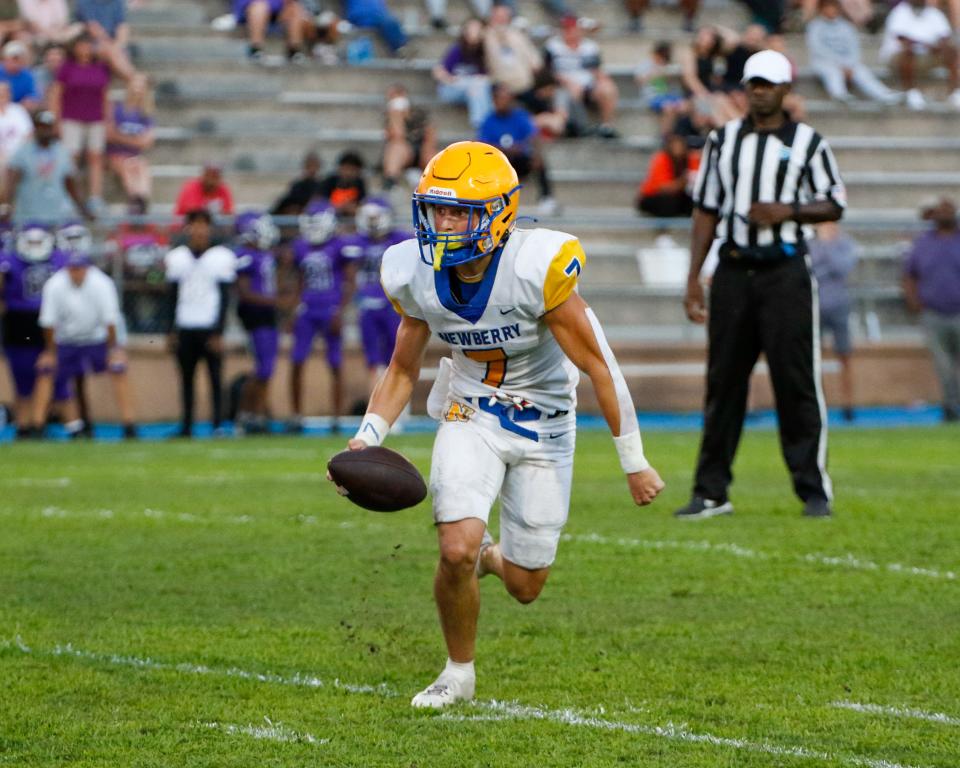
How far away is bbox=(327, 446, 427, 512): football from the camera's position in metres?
4.41

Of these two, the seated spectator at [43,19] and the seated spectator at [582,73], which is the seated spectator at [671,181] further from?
the seated spectator at [43,19]

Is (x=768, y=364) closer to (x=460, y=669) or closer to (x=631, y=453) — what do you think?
(x=631, y=453)

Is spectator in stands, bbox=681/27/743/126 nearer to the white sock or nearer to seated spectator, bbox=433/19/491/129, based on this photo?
seated spectator, bbox=433/19/491/129

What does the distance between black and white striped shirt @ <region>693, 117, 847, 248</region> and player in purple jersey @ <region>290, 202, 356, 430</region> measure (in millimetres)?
7007

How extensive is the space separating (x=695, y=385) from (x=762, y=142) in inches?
330

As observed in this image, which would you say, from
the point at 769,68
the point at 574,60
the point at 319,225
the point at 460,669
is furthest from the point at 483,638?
the point at 574,60

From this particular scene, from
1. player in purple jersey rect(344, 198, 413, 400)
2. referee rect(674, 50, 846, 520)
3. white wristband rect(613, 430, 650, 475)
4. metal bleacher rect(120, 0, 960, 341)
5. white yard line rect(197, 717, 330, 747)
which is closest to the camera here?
white yard line rect(197, 717, 330, 747)

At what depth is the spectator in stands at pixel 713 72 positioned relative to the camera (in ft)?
60.1

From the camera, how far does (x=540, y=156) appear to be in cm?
1716

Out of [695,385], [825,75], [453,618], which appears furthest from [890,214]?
[453,618]

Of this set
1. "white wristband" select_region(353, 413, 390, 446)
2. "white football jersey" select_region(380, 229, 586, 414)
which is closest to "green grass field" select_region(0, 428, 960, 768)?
"white wristband" select_region(353, 413, 390, 446)

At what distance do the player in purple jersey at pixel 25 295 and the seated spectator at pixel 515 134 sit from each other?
4638mm

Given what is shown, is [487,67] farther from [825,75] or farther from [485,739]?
[485,739]

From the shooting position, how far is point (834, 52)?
66.3 feet
